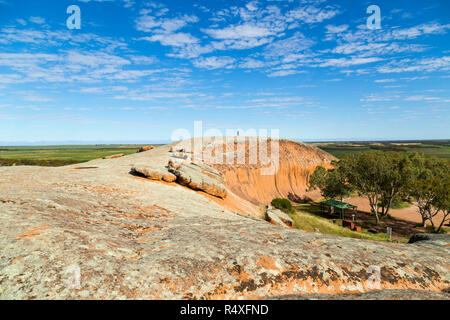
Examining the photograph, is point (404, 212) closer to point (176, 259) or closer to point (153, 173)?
point (153, 173)

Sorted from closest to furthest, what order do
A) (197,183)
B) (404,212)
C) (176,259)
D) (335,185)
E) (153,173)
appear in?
(176,259)
(153,173)
(197,183)
(335,185)
(404,212)

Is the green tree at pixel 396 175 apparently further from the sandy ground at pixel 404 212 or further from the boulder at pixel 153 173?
the boulder at pixel 153 173

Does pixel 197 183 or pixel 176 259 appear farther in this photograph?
pixel 197 183

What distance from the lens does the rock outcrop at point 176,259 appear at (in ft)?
14.2

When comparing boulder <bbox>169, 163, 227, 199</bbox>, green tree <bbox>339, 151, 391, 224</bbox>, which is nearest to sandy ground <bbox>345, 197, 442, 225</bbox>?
green tree <bbox>339, 151, 391, 224</bbox>

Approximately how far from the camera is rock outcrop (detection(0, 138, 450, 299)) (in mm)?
4320

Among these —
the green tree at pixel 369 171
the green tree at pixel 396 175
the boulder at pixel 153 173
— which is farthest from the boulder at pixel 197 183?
the green tree at pixel 396 175

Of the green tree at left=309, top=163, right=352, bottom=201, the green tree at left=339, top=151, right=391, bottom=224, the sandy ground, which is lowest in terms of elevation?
the sandy ground

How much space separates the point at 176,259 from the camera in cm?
555

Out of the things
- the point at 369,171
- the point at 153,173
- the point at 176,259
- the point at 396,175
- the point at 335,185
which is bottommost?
the point at 335,185

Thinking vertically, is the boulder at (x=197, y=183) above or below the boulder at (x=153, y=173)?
below

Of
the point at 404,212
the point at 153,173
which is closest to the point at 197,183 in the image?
the point at 153,173

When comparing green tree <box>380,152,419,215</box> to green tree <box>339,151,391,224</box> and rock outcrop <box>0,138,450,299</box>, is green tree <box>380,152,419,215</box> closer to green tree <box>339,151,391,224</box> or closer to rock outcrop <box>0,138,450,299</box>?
green tree <box>339,151,391,224</box>
